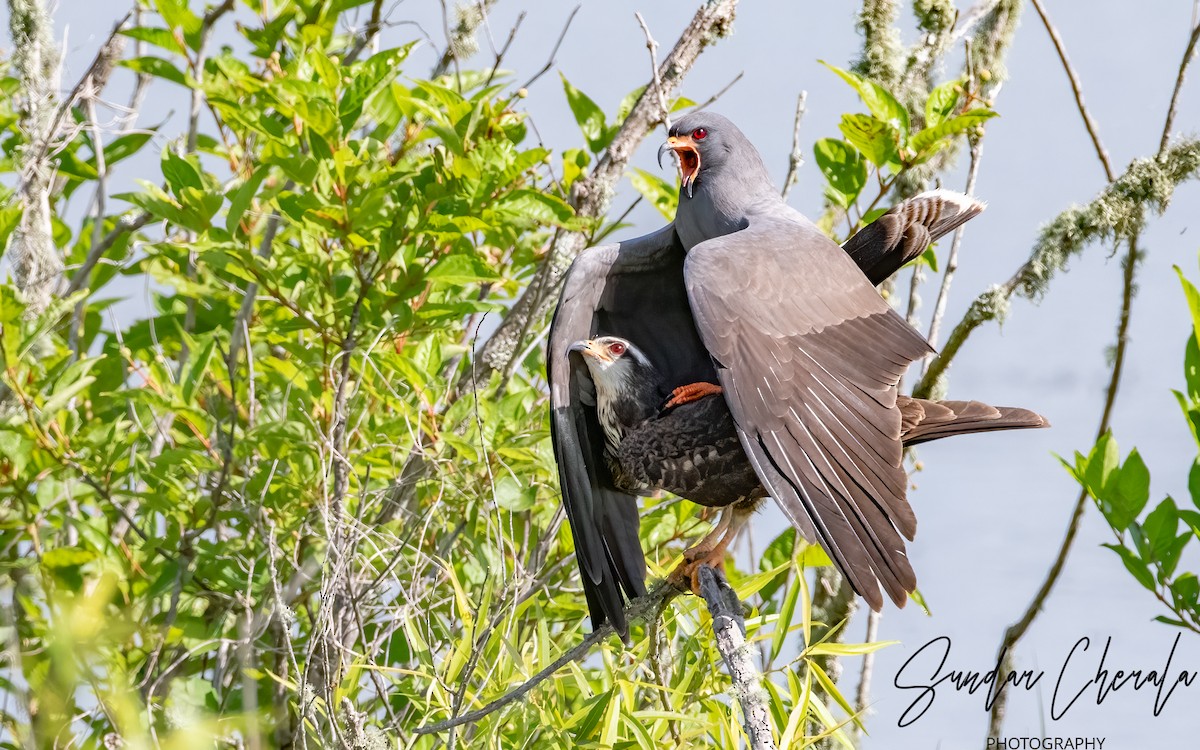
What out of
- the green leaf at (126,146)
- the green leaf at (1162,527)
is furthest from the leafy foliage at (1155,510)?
the green leaf at (126,146)

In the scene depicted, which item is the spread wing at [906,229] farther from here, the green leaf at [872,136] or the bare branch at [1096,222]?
the bare branch at [1096,222]

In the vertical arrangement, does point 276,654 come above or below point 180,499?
below

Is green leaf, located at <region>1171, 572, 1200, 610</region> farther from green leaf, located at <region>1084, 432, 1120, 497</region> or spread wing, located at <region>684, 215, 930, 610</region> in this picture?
spread wing, located at <region>684, 215, 930, 610</region>

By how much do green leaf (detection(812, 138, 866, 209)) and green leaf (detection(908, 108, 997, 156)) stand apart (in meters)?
0.18

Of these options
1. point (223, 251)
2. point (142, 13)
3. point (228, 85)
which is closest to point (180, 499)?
point (223, 251)

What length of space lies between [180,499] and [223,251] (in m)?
0.86

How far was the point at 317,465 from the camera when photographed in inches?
134

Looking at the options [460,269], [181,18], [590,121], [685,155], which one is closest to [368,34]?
[181,18]

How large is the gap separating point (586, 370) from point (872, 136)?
109 cm

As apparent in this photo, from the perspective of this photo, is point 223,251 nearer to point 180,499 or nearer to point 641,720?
point 180,499

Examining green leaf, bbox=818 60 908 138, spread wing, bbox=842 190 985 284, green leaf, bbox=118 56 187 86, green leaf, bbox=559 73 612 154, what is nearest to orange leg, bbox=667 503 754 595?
spread wing, bbox=842 190 985 284

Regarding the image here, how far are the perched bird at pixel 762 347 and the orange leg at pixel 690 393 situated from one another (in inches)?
0.4

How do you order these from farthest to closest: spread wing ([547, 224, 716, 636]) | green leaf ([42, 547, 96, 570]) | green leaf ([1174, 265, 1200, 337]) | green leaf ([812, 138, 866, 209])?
green leaf ([42, 547, 96, 570]), green leaf ([812, 138, 866, 209]), green leaf ([1174, 265, 1200, 337]), spread wing ([547, 224, 716, 636])

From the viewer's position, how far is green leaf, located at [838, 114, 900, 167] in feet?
10.0
